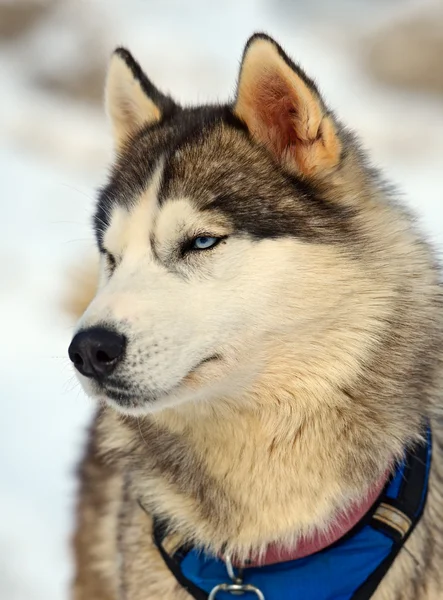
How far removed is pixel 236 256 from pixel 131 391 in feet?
1.36

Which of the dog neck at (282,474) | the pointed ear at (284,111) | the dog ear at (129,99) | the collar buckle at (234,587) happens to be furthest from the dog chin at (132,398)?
the dog ear at (129,99)

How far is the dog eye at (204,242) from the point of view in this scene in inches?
73.1

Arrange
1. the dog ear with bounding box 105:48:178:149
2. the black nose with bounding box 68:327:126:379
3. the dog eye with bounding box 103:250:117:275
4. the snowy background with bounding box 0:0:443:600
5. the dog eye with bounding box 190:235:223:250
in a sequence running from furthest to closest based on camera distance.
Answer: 1. the snowy background with bounding box 0:0:443:600
2. the dog ear with bounding box 105:48:178:149
3. the dog eye with bounding box 103:250:117:275
4. the dog eye with bounding box 190:235:223:250
5. the black nose with bounding box 68:327:126:379

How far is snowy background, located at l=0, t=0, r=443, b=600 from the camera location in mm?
3686

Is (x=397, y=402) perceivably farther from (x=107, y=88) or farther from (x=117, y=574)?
(x=107, y=88)

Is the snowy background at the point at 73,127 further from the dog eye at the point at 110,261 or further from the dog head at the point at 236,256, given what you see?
the dog head at the point at 236,256

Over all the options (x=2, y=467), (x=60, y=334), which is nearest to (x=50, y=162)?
(x=60, y=334)

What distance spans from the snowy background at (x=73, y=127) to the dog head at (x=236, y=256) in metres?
0.64

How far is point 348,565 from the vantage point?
1.92 meters

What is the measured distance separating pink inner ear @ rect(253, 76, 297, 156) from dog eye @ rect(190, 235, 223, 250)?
346 mm

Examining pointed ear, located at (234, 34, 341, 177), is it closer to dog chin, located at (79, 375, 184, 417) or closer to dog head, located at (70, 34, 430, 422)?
dog head, located at (70, 34, 430, 422)

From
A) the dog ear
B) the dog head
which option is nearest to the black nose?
the dog head

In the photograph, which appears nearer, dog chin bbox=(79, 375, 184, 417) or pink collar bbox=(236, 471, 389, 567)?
dog chin bbox=(79, 375, 184, 417)

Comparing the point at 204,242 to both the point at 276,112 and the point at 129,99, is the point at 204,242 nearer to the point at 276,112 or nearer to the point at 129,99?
the point at 276,112
